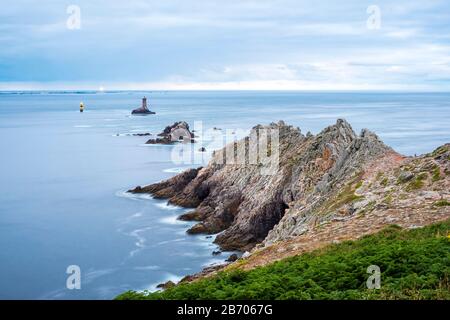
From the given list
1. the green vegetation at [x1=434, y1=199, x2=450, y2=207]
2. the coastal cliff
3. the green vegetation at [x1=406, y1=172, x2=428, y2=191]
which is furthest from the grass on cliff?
the green vegetation at [x1=406, y1=172, x2=428, y2=191]

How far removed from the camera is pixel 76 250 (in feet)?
163

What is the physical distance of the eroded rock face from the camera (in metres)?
38.8

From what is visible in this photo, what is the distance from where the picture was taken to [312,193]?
40.6 metres

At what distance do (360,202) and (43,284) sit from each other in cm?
2475

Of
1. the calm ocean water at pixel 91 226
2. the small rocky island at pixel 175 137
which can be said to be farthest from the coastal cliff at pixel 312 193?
the small rocky island at pixel 175 137

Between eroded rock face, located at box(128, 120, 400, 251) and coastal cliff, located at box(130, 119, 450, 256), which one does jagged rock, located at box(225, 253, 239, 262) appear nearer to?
coastal cliff, located at box(130, 119, 450, 256)

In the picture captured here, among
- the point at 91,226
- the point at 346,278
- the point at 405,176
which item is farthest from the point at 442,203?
the point at 91,226

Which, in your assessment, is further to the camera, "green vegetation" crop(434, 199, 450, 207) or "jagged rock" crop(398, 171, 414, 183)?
"jagged rock" crop(398, 171, 414, 183)

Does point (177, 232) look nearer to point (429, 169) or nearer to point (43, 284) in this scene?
point (43, 284)

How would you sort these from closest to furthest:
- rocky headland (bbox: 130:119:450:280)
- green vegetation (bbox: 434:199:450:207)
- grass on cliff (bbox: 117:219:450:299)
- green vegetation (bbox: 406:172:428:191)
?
1. grass on cliff (bbox: 117:219:450:299)
2. rocky headland (bbox: 130:119:450:280)
3. green vegetation (bbox: 434:199:450:207)
4. green vegetation (bbox: 406:172:428:191)

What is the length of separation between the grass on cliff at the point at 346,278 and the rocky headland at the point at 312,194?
451 cm

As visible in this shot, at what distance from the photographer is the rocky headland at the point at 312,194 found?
89.0 feet

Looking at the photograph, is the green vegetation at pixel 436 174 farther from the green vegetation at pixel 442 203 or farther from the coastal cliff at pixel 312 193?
the green vegetation at pixel 442 203

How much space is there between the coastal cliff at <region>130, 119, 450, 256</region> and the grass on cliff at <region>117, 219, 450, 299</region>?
470 cm
